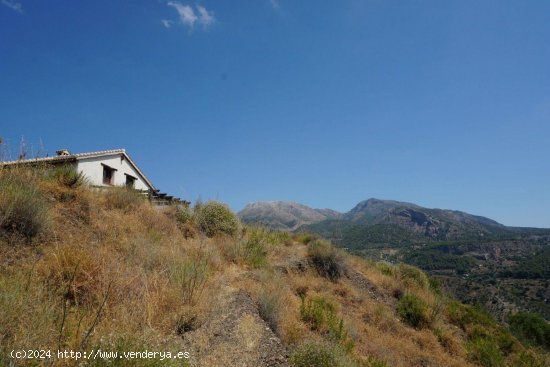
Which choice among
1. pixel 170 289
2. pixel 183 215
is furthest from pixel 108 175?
pixel 170 289

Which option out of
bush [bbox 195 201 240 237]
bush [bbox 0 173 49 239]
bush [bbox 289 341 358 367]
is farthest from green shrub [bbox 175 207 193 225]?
bush [bbox 289 341 358 367]

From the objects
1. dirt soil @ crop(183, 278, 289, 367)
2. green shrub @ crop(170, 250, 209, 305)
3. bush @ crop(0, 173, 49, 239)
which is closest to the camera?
dirt soil @ crop(183, 278, 289, 367)

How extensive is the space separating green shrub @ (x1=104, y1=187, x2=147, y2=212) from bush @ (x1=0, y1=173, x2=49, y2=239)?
3.55 m

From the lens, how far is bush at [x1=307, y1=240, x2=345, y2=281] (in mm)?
12766

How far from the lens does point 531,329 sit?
727 inches

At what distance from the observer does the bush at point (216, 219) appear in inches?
480

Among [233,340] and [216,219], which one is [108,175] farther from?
[233,340]

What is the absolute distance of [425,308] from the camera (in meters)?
11.3

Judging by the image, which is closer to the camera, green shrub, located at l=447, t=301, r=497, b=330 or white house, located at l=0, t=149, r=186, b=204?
green shrub, located at l=447, t=301, r=497, b=330

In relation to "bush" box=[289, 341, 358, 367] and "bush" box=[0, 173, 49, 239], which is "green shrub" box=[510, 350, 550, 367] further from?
"bush" box=[0, 173, 49, 239]

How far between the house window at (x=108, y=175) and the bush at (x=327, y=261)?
50.6ft

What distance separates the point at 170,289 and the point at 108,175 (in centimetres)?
2055

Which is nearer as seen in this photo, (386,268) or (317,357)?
(317,357)

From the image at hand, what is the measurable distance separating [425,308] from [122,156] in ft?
70.4
